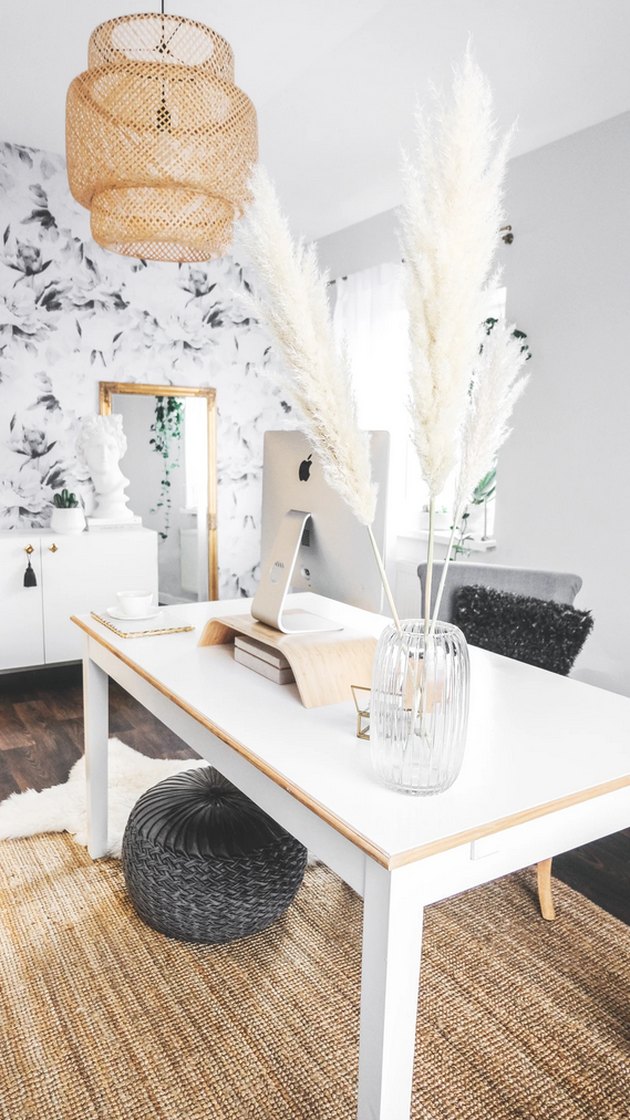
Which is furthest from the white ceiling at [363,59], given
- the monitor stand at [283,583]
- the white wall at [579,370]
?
the monitor stand at [283,583]

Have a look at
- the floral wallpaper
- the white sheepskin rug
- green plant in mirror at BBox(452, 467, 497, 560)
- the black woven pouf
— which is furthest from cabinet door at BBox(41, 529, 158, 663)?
the black woven pouf

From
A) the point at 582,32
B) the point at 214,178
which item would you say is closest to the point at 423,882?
the point at 214,178

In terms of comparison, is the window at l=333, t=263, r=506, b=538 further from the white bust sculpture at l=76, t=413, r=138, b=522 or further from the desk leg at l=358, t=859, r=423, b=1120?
the desk leg at l=358, t=859, r=423, b=1120

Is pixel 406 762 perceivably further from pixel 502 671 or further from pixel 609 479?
pixel 609 479

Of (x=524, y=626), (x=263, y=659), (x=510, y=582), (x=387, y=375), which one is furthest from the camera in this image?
(x=387, y=375)

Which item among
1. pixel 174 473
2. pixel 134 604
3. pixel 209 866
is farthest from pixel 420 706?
pixel 174 473

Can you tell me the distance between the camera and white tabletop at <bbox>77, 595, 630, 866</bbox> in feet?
3.19

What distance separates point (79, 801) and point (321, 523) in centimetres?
146

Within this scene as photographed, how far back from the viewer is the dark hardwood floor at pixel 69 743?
2168mm

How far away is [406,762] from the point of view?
1.02 metres

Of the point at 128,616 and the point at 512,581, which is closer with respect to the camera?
the point at 128,616

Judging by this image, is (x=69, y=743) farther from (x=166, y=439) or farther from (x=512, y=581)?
(x=166, y=439)

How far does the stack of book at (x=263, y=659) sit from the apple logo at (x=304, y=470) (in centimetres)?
37

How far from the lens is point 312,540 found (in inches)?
65.5
